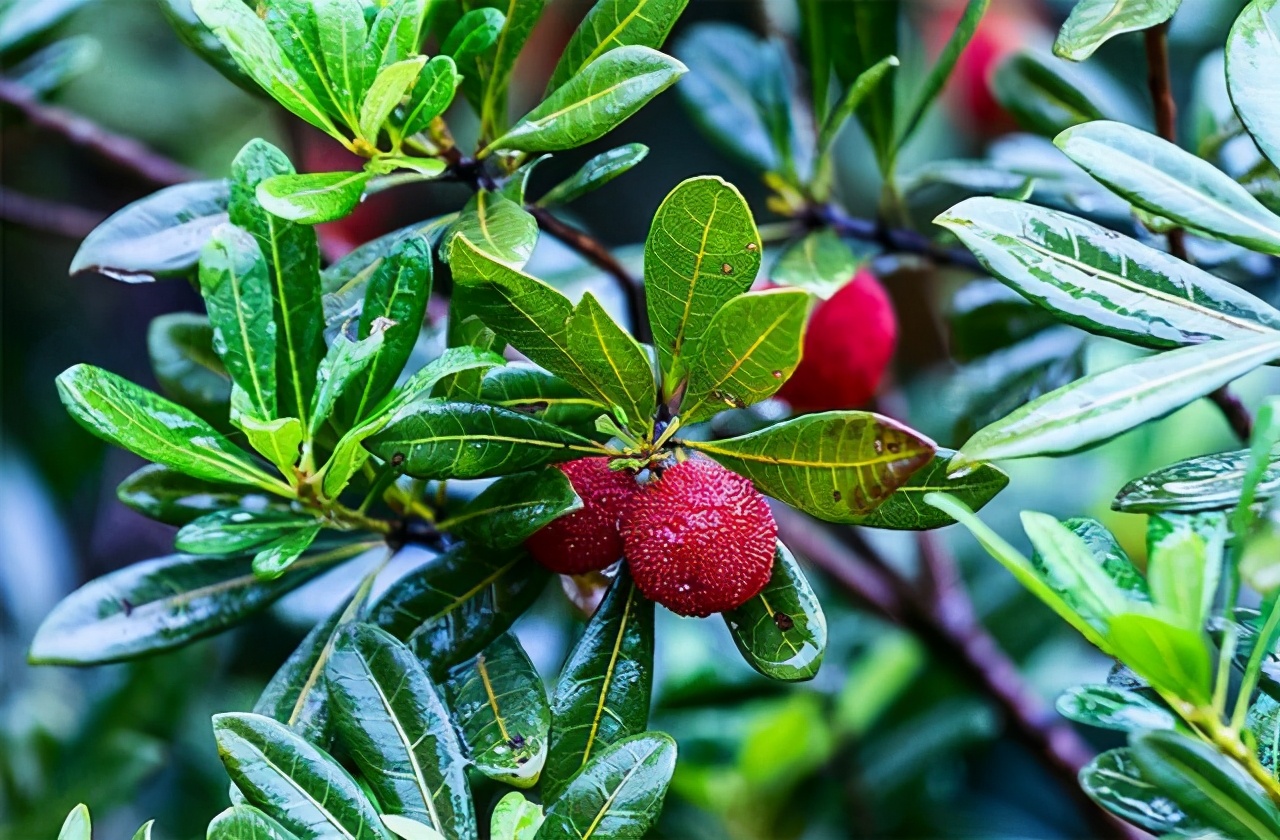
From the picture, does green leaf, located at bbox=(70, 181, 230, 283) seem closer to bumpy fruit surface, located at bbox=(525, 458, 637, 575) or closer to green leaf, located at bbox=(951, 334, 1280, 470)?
bumpy fruit surface, located at bbox=(525, 458, 637, 575)

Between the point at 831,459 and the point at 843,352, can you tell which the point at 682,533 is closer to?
the point at 831,459

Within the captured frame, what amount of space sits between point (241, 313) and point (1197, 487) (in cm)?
48

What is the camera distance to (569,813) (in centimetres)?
52

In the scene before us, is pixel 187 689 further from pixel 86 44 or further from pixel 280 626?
pixel 86 44

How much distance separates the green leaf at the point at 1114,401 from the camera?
460 mm

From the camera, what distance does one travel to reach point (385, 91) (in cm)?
56

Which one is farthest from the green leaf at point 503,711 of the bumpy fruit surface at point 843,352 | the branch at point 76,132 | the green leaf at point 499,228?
the branch at point 76,132

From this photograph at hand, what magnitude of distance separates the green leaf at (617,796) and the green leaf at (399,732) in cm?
6

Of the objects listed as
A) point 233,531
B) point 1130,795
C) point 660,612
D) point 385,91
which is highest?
point 385,91

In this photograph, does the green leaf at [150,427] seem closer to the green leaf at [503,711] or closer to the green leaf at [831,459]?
the green leaf at [503,711]

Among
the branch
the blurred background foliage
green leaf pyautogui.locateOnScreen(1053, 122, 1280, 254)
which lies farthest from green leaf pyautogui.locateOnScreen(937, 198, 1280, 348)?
the branch

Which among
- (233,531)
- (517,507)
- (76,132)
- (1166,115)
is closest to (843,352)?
(1166,115)

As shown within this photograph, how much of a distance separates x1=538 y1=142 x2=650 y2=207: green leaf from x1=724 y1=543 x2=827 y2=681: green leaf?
0.22 meters

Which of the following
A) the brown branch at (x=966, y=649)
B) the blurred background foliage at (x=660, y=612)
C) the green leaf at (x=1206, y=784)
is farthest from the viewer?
the blurred background foliage at (x=660, y=612)
